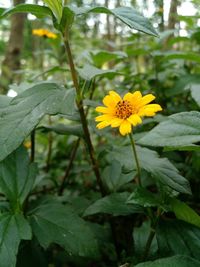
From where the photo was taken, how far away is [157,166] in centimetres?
88

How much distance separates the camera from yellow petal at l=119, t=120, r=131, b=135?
0.74 meters

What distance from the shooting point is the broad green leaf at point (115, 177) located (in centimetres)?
114

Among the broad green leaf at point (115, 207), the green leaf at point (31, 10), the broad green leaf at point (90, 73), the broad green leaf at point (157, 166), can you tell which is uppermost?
the green leaf at point (31, 10)

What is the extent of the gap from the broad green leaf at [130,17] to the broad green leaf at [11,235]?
520mm

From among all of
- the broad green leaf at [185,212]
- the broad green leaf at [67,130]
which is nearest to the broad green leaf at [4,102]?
the broad green leaf at [67,130]

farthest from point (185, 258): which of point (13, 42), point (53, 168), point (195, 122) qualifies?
point (13, 42)

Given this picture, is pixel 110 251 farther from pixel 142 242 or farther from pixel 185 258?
pixel 185 258

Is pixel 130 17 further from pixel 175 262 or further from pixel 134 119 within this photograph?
pixel 175 262

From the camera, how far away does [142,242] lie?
959 mm

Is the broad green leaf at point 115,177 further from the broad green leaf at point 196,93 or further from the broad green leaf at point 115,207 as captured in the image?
the broad green leaf at point 196,93

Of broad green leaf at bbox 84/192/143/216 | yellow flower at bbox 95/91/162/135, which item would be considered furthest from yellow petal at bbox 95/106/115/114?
broad green leaf at bbox 84/192/143/216

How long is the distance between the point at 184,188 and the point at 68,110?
Result: 33cm

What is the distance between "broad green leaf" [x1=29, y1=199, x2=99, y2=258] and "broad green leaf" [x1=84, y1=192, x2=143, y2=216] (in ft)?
0.19

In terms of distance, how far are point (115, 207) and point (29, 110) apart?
334mm
